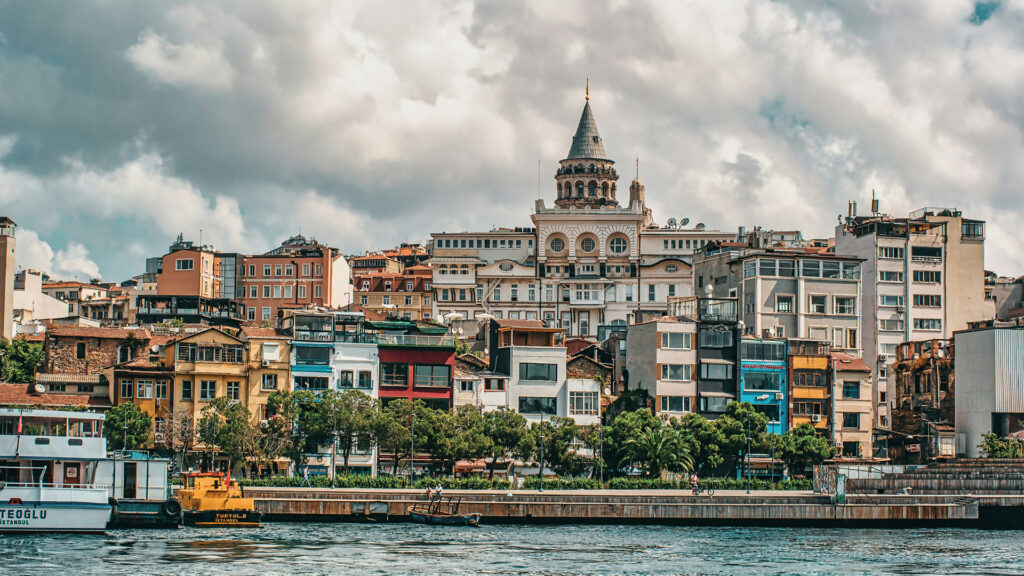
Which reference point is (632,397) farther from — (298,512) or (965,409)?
(298,512)

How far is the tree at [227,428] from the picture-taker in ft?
260

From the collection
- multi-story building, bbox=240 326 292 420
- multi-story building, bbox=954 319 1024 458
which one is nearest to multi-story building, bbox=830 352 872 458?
multi-story building, bbox=954 319 1024 458

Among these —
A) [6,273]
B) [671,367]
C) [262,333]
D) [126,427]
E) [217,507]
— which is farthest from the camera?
[6,273]

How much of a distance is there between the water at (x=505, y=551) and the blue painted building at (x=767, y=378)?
23812 mm

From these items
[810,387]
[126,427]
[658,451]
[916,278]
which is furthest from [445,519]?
[916,278]

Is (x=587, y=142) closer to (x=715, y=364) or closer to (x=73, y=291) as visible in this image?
(x=73, y=291)

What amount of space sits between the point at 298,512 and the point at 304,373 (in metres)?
21.8

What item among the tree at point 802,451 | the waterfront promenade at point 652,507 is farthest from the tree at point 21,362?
the tree at point 802,451

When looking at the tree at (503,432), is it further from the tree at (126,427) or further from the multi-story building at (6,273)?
the multi-story building at (6,273)

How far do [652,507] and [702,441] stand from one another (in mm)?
14942

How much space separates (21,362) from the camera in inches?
3878

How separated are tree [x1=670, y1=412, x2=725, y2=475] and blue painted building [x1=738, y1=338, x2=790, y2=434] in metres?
8.63

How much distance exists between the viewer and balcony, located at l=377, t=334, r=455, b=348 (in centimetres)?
9088

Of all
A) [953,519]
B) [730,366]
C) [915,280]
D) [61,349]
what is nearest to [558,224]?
[915,280]
